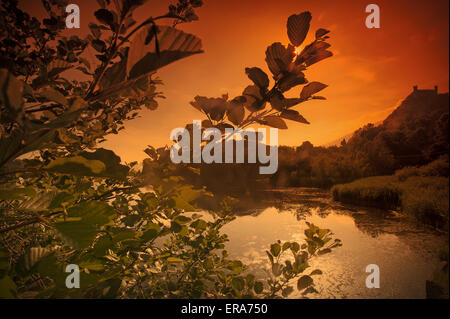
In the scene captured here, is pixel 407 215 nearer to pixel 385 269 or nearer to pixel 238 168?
pixel 385 269

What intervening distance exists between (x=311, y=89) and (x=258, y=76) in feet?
0.48

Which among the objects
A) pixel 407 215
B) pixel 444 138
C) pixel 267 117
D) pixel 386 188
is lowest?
pixel 407 215

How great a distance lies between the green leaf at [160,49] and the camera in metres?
0.30

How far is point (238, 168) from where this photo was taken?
0.93 m

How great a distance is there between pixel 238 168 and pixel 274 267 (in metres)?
0.68

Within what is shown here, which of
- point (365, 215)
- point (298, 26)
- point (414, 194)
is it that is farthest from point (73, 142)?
point (414, 194)

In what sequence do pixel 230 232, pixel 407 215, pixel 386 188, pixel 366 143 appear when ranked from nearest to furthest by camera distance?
pixel 230 232 < pixel 407 215 < pixel 386 188 < pixel 366 143

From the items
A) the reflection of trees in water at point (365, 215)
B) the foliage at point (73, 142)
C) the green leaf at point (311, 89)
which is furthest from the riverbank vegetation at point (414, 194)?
the foliage at point (73, 142)

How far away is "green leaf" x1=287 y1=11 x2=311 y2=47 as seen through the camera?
0.48 m

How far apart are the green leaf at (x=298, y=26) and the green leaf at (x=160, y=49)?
1.03 feet

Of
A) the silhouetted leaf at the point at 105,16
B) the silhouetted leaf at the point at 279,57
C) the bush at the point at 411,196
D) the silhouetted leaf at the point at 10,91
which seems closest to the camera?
the silhouetted leaf at the point at 10,91

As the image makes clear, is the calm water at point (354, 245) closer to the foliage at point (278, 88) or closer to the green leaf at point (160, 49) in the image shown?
the foliage at point (278, 88)

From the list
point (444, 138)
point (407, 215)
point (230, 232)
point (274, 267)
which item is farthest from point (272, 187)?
point (274, 267)
